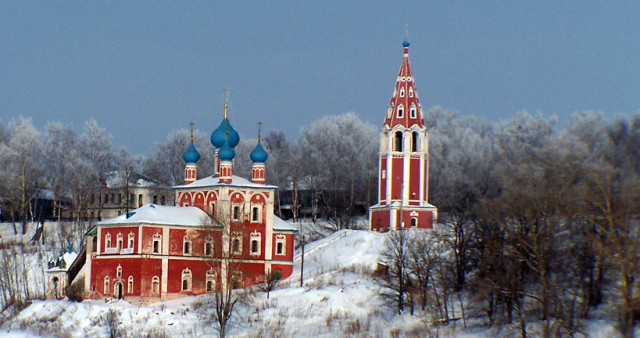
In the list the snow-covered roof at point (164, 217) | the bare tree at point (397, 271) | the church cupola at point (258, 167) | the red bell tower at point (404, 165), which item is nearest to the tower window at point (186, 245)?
the snow-covered roof at point (164, 217)

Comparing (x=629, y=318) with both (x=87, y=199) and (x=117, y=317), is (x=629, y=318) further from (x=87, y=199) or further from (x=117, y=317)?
(x=87, y=199)

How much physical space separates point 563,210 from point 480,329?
5.90 metres

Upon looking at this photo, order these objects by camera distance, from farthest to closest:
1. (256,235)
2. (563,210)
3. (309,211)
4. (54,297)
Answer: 1. (309,211)
2. (256,235)
3. (54,297)
4. (563,210)

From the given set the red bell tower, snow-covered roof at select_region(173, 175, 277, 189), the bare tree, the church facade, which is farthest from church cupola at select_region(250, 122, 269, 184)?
the red bell tower

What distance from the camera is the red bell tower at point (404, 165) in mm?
59438

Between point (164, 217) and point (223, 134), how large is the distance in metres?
6.40

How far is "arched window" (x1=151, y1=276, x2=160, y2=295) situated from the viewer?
1876 inches

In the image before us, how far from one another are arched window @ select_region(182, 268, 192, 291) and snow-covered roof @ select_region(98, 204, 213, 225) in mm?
1985

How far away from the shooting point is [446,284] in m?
41.9

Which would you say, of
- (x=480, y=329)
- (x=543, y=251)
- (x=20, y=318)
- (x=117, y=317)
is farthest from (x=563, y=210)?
→ (x=20, y=318)

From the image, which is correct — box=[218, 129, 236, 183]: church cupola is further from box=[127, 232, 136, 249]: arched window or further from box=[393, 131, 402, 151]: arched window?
box=[393, 131, 402, 151]: arched window

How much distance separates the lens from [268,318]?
141 ft

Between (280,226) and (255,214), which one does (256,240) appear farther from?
(280,226)

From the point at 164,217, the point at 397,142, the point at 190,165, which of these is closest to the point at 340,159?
the point at 397,142
